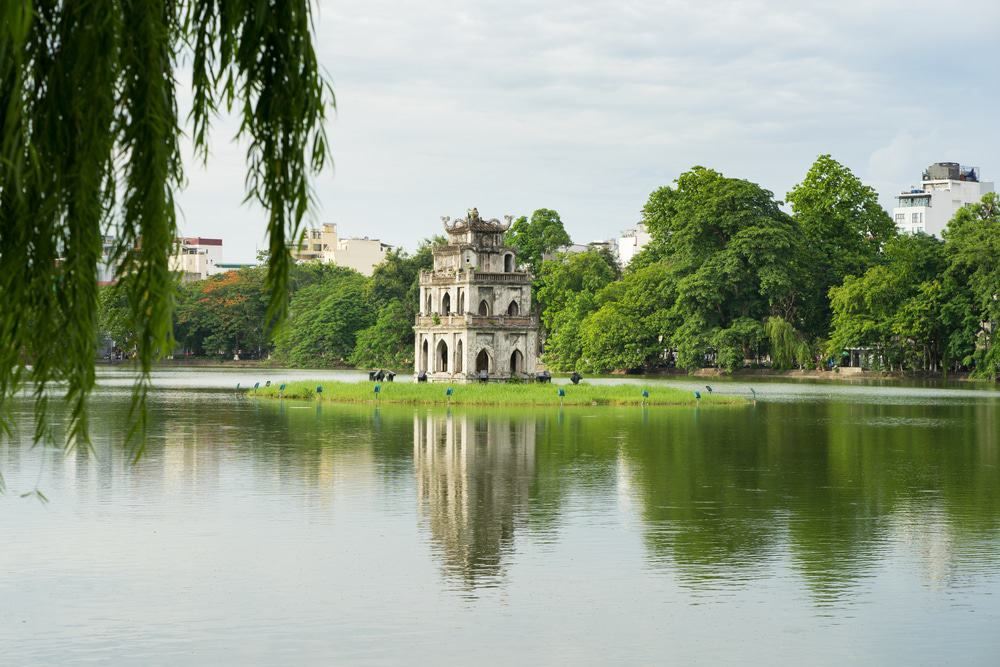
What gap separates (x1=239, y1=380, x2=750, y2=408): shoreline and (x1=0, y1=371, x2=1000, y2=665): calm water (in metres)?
17.2

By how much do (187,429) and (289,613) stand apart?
26.5 m

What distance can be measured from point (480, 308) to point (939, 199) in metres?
105

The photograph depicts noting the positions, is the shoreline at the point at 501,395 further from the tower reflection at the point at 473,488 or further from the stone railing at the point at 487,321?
the tower reflection at the point at 473,488

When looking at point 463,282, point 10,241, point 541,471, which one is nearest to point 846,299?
point 463,282

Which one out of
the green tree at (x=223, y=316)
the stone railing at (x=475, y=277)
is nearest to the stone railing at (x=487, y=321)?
the stone railing at (x=475, y=277)

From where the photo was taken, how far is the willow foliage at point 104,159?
19.9 feet

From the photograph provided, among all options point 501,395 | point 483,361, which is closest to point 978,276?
point 483,361

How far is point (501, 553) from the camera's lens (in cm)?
1980

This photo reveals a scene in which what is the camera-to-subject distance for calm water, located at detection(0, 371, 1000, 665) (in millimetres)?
14852

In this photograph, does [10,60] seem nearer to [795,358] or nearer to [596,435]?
[596,435]

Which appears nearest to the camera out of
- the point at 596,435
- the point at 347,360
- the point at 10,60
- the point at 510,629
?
the point at 10,60

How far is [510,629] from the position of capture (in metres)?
15.4

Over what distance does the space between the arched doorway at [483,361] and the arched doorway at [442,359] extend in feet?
6.18

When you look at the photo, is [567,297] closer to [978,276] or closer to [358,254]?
[978,276]
